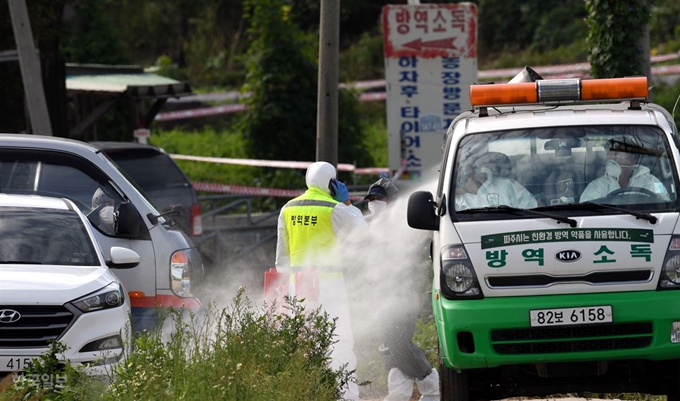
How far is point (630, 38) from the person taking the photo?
1370cm

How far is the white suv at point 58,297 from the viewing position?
315 inches

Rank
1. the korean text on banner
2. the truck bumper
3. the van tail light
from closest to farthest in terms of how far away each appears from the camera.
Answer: the truck bumper
the van tail light
the korean text on banner

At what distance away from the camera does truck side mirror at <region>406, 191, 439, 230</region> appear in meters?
7.93

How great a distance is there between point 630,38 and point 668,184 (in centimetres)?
633

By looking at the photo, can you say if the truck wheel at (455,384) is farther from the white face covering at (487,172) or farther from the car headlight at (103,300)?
the car headlight at (103,300)

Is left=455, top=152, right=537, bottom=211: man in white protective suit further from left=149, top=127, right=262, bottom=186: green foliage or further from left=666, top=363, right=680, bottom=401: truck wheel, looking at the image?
left=149, top=127, right=262, bottom=186: green foliage

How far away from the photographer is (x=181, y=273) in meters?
9.84

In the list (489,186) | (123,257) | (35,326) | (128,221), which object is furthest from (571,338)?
(128,221)

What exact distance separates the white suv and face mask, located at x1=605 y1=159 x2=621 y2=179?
3.13 m

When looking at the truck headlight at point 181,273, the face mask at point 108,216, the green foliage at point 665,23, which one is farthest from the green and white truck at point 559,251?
the green foliage at point 665,23

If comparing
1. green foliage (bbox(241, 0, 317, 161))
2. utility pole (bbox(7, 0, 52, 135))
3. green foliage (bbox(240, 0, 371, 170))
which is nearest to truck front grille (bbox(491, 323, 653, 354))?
utility pole (bbox(7, 0, 52, 135))

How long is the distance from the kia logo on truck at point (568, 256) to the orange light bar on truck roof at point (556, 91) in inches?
54.0

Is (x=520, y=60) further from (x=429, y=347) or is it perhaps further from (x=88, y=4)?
(x=429, y=347)

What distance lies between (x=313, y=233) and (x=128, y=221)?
1.54 metres
